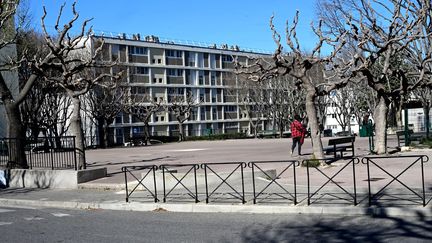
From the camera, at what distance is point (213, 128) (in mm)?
Result: 83062

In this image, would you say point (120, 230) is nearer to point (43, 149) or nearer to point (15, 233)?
point (15, 233)

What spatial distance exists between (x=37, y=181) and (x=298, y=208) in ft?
32.9

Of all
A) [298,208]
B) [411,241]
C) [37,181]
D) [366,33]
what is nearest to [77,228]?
[298,208]

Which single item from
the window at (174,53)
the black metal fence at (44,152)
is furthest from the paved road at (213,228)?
the window at (174,53)

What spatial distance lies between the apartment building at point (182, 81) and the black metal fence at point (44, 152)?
4584 cm

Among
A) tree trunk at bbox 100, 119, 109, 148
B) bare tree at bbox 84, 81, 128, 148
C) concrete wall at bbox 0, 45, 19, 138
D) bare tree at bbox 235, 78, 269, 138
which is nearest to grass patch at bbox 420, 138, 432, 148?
concrete wall at bbox 0, 45, 19, 138

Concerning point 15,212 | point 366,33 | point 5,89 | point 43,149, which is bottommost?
point 15,212

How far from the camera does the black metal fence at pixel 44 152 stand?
54.1 ft

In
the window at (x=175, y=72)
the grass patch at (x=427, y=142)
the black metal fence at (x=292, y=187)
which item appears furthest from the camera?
the window at (x=175, y=72)

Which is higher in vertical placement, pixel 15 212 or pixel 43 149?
pixel 43 149

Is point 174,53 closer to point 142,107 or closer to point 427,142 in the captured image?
point 142,107

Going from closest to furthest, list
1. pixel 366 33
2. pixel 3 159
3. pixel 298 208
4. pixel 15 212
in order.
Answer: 1. pixel 298 208
2. pixel 15 212
3. pixel 3 159
4. pixel 366 33

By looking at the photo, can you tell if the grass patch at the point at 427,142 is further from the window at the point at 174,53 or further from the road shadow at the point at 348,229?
the window at the point at 174,53

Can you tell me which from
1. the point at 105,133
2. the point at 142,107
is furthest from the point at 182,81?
the point at 105,133
